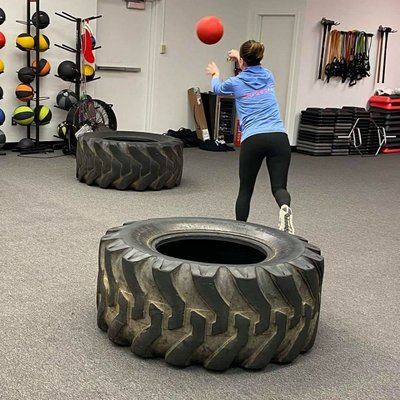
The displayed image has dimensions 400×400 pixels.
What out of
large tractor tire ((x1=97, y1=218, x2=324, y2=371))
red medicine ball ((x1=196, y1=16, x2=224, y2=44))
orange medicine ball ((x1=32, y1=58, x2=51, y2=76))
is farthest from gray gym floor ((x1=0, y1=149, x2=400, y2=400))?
red medicine ball ((x1=196, y1=16, x2=224, y2=44))

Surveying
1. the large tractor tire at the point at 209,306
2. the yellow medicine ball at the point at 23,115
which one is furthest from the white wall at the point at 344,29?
the large tractor tire at the point at 209,306

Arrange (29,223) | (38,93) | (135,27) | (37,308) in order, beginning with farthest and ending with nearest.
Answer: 1. (135,27)
2. (38,93)
3. (29,223)
4. (37,308)

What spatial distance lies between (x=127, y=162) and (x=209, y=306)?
3707 mm

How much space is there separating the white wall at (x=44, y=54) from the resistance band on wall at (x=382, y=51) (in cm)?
518

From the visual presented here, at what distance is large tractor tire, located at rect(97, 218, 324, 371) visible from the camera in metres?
2.66

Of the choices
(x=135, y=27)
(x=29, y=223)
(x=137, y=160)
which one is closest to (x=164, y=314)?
(x=29, y=223)

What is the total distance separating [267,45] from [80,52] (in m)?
3.32

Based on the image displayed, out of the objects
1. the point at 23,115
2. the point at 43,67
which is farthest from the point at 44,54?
the point at 23,115

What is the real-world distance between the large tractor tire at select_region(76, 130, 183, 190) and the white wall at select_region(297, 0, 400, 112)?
14.3ft

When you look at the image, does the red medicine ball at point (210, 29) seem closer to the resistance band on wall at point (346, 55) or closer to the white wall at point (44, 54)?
the white wall at point (44, 54)

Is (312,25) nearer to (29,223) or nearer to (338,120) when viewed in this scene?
(338,120)

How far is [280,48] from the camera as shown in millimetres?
10141

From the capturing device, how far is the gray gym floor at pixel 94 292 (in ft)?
8.62

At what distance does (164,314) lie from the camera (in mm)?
2691
